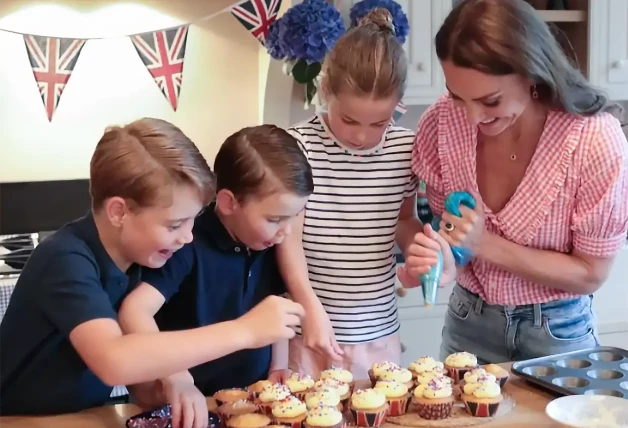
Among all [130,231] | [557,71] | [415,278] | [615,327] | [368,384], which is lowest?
[615,327]

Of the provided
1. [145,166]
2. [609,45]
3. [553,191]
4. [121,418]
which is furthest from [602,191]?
[609,45]

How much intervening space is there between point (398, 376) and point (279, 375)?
0.78 ft

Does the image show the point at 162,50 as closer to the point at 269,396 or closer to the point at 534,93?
the point at 534,93

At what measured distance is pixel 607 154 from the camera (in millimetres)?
1299

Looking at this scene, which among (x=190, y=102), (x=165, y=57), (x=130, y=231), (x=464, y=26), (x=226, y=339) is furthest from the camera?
(x=190, y=102)

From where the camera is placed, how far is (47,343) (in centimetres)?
116

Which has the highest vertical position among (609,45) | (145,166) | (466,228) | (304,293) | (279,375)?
(609,45)

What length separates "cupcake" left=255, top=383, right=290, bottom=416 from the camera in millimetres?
1164

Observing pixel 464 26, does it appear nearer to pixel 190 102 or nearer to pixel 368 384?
pixel 368 384

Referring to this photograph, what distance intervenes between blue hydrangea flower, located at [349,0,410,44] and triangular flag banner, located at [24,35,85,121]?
90 cm

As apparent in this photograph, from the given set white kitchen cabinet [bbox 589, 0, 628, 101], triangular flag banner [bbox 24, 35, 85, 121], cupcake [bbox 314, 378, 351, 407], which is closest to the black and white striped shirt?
cupcake [bbox 314, 378, 351, 407]

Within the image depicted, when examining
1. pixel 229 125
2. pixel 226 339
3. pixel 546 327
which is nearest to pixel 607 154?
pixel 546 327

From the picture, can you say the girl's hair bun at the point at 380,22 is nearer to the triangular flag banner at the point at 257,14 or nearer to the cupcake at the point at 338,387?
the cupcake at the point at 338,387

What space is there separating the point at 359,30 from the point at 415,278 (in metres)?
0.50
